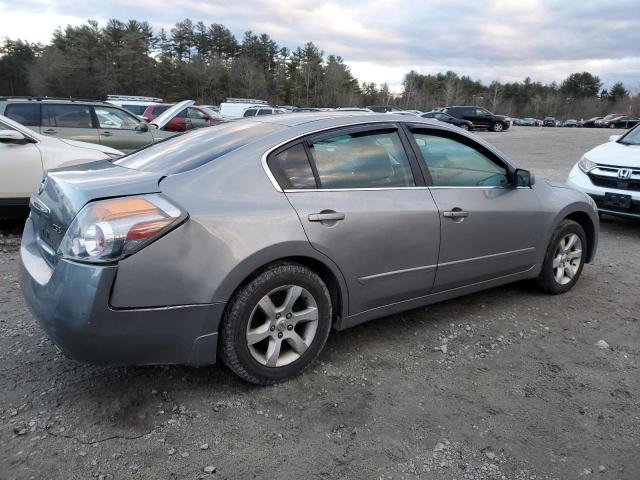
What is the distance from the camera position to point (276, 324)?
275 cm

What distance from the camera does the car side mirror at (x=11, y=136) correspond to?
221 inches

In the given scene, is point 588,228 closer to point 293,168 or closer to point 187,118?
point 293,168

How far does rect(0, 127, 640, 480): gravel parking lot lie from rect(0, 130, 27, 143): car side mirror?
3006mm

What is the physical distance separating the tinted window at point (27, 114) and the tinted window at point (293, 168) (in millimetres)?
7610

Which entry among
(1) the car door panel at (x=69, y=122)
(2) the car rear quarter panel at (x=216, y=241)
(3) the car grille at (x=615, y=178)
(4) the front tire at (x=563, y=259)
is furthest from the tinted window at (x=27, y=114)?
(3) the car grille at (x=615, y=178)

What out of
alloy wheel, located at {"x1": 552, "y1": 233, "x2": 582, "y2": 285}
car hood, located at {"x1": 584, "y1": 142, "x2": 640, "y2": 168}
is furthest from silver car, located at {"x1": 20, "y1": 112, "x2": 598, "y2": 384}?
car hood, located at {"x1": 584, "y1": 142, "x2": 640, "y2": 168}

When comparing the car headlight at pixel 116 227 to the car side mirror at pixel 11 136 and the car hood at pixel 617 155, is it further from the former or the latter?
the car hood at pixel 617 155

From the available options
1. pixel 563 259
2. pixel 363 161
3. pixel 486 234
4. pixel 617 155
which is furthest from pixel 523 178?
pixel 617 155

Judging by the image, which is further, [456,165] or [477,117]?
[477,117]

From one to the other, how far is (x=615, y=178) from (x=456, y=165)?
13.4 feet

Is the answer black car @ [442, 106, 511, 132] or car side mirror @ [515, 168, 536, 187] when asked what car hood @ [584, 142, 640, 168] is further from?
black car @ [442, 106, 511, 132]

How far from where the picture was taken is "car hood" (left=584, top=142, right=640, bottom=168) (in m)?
6.45

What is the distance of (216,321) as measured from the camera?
2533mm

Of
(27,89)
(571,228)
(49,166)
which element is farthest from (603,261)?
(27,89)
